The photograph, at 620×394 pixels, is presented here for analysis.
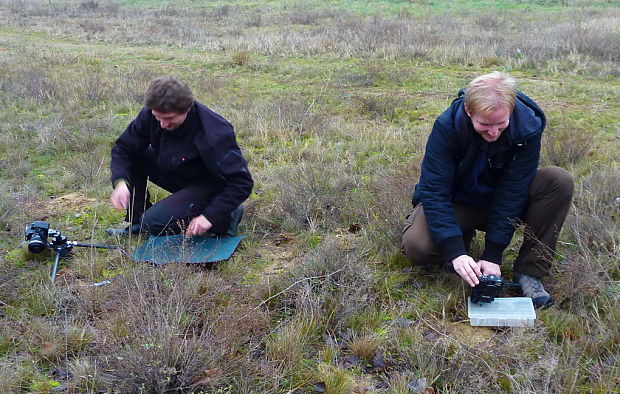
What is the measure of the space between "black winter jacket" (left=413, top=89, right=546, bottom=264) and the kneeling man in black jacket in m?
1.30

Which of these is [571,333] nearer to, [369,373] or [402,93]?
[369,373]

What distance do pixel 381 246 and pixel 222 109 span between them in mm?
4707

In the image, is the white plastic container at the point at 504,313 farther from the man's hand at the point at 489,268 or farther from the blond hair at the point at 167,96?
the blond hair at the point at 167,96

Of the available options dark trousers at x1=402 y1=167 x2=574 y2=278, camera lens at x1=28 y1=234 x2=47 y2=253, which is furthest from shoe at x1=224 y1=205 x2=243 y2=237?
dark trousers at x1=402 y1=167 x2=574 y2=278

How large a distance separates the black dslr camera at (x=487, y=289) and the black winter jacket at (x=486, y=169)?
205 millimetres

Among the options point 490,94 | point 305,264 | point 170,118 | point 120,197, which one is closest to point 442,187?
point 490,94

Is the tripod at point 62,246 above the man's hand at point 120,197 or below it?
below

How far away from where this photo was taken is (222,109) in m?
7.82

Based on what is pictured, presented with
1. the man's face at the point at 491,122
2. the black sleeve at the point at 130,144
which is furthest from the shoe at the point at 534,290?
the black sleeve at the point at 130,144

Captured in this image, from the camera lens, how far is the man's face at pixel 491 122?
2760 millimetres

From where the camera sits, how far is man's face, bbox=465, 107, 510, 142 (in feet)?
9.05

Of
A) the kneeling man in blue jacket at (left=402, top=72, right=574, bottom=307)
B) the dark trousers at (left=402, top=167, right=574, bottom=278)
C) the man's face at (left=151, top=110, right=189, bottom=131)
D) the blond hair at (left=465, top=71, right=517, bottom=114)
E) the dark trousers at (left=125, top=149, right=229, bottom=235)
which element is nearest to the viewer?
the blond hair at (left=465, top=71, right=517, bottom=114)

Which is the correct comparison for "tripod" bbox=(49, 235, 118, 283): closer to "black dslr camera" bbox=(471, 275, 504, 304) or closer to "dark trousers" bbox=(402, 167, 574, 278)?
"dark trousers" bbox=(402, 167, 574, 278)

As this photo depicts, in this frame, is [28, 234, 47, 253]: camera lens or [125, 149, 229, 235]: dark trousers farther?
[125, 149, 229, 235]: dark trousers
